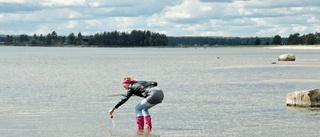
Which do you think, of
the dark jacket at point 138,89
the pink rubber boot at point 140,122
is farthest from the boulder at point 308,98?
the dark jacket at point 138,89

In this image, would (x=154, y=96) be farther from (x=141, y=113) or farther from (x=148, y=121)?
(x=148, y=121)

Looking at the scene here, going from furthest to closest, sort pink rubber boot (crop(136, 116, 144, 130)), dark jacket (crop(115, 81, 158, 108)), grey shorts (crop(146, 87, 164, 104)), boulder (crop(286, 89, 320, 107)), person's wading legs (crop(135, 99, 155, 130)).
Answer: boulder (crop(286, 89, 320, 107)) < pink rubber boot (crop(136, 116, 144, 130)) < person's wading legs (crop(135, 99, 155, 130)) < grey shorts (crop(146, 87, 164, 104)) < dark jacket (crop(115, 81, 158, 108))

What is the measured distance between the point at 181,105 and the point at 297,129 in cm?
946

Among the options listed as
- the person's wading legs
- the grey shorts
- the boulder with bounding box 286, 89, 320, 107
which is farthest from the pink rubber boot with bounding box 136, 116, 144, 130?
the boulder with bounding box 286, 89, 320, 107

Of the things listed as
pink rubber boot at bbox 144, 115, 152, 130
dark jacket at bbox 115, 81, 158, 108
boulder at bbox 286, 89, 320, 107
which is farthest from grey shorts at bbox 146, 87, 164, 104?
boulder at bbox 286, 89, 320, 107

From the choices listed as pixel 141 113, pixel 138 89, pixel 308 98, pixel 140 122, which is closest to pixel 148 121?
pixel 140 122

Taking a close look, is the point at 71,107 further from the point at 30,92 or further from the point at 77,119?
the point at 30,92

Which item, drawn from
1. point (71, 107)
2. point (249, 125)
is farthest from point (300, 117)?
point (71, 107)

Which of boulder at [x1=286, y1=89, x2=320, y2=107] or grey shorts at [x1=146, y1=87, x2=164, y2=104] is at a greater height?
grey shorts at [x1=146, y1=87, x2=164, y2=104]

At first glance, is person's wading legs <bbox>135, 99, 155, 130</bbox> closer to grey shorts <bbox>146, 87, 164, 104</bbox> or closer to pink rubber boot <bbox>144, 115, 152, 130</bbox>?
pink rubber boot <bbox>144, 115, 152, 130</bbox>

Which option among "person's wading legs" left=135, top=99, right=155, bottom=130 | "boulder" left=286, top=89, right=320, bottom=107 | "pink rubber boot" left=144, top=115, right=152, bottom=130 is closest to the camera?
"person's wading legs" left=135, top=99, right=155, bottom=130

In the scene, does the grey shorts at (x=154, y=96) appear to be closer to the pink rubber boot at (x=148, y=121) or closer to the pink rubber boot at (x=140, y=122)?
the pink rubber boot at (x=140, y=122)

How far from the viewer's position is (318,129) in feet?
72.7

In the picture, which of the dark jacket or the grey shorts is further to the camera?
the grey shorts
